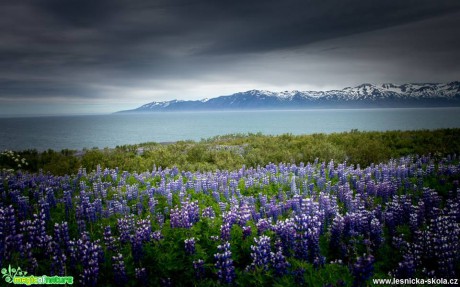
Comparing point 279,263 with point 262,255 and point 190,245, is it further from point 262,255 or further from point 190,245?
point 190,245

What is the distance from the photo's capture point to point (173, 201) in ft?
28.7

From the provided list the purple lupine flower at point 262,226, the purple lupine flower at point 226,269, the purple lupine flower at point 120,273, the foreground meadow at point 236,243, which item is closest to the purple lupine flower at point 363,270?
the foreground meadow at point 236,243

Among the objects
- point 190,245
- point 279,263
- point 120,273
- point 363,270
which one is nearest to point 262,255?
point 279,263

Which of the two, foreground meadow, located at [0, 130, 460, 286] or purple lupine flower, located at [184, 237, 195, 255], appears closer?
foreground meadow, located at [0, 130, 460, 286]

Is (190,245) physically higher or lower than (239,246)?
higher

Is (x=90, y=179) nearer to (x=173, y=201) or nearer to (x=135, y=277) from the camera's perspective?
(x=173, y=201)

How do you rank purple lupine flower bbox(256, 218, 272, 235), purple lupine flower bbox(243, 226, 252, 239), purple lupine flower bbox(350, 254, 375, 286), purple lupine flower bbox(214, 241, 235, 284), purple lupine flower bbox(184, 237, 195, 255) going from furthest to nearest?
purple lupine flower bbox(256, 218, 272, 235) → purple lupine flower bbox(243, 226, 252, 239) → purple lupine flower bbox(184, 237, 195, 255) → purple lupine flower bbox(214, 241, 235, 284) → purple lupine flower bbox(350, 254, 375, 286)

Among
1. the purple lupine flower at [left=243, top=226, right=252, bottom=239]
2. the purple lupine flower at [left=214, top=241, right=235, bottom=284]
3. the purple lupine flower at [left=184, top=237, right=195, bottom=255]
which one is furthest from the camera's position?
the purple lupine flower at [left=243, top=226, right=252, bottom=239]

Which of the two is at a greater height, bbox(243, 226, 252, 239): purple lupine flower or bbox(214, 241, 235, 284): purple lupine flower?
bbox(243, 226, 252, 239): purple lupine flower

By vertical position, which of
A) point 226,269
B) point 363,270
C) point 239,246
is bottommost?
point 239,246

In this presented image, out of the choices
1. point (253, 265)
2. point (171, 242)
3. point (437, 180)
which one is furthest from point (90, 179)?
point (437, 180)

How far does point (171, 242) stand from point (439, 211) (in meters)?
6.17

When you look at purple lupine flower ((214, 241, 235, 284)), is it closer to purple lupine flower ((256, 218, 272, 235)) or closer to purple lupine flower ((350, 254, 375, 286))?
purple lupine flower ((256, 218, 272, 235))

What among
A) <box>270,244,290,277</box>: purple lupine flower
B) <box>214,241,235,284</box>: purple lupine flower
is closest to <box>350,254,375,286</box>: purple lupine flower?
<box>270,244,290,277</box>: purple lupine flower
